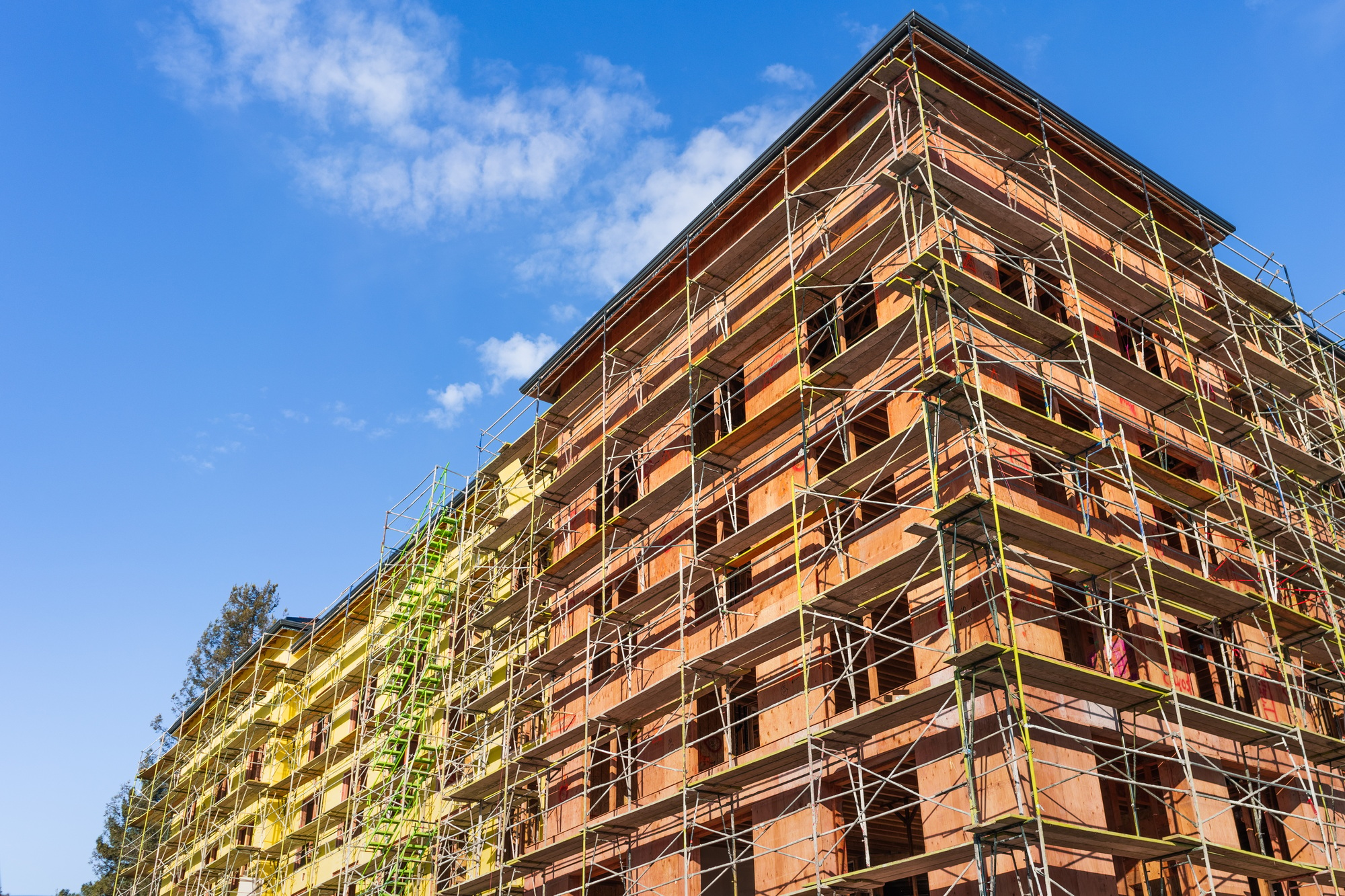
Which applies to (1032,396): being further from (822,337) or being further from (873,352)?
(822,337)

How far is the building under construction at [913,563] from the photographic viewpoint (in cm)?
1588

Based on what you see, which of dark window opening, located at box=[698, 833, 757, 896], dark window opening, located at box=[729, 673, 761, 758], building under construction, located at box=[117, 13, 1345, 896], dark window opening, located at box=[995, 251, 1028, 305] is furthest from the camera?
dark window opening, located at box=[995, 251, 1028, 305]

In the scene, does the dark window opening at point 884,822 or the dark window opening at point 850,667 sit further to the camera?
the dark window opening at point 850,667

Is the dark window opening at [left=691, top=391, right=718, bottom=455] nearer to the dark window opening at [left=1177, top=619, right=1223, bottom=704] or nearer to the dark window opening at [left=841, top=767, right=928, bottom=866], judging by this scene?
the dark window opening at [left=841, top=767, right=928, bottom=866]

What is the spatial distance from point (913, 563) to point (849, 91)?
9831 mm

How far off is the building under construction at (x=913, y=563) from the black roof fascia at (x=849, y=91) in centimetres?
8

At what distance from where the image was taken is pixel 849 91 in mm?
21250

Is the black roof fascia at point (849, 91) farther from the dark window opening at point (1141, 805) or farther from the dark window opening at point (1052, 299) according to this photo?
the dark window opening at point (1141, 805)

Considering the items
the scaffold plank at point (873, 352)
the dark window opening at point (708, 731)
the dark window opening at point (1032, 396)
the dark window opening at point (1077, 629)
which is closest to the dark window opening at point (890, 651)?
the dark window opening at point (1077, 629)

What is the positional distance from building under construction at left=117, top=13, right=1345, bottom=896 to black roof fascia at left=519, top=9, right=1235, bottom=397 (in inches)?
3.2

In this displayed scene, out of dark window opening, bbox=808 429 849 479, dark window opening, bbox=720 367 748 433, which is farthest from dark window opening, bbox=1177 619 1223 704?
dark window opening, bbox=720 367 748 433

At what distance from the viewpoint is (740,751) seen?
66.9 feet

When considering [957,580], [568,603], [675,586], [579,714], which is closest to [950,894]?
[957,580]

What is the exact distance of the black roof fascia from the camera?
69.1 feet
